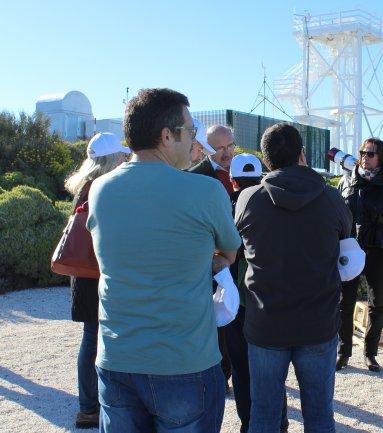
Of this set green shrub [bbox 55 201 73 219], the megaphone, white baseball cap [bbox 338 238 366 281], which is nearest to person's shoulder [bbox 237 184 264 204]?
white baseball cap [bbox 338 238 366 281]

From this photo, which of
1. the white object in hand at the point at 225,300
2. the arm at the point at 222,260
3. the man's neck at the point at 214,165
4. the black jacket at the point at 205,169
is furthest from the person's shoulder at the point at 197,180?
the man's neck at the point at 214,165

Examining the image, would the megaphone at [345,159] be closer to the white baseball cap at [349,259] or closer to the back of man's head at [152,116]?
the white baseball cap at [349,259]

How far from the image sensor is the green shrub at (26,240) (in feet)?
28.4

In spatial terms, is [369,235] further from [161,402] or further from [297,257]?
[161,402]

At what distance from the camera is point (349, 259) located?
9.30 feet

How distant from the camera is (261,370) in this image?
9.31 ft

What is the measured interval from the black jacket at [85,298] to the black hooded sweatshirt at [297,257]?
4.24 feet

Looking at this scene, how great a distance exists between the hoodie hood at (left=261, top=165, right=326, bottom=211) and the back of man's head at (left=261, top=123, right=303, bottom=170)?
66mm

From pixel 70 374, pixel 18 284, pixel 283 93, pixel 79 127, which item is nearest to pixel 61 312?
pixel 18 284

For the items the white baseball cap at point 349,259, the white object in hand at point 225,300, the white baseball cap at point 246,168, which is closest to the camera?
the white object in hand at point 225,300

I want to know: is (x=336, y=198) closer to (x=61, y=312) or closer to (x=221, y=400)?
(x=221, y=400)

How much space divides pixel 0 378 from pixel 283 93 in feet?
122

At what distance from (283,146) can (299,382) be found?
3.68ft

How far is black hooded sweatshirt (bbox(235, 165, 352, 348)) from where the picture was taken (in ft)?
8.81
